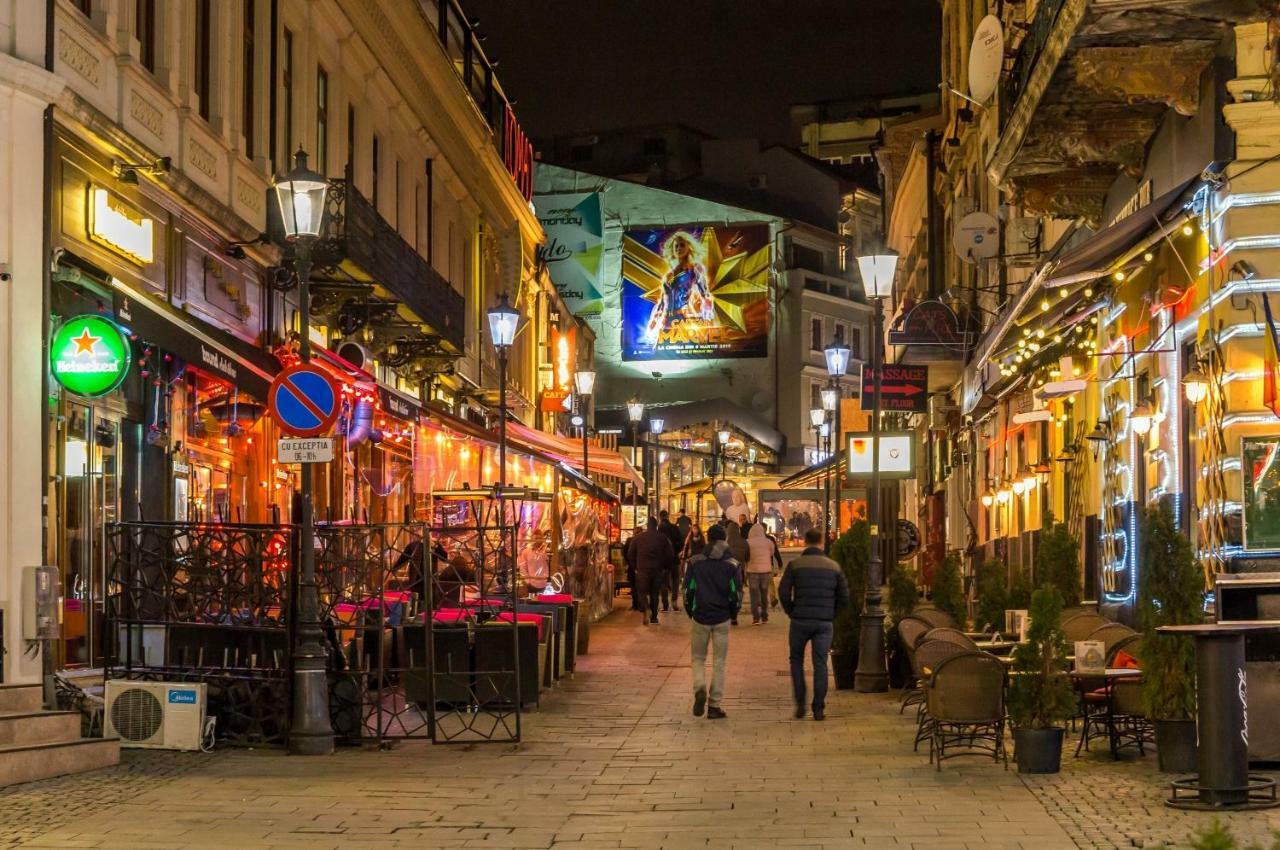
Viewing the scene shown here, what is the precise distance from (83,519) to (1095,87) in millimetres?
10108

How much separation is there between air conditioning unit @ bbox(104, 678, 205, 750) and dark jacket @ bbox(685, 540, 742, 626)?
17.2ft

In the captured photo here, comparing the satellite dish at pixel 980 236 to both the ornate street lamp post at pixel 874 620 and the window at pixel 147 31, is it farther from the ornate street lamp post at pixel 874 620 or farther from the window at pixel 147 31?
the window at pixel 147 31

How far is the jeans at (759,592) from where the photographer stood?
105 feet

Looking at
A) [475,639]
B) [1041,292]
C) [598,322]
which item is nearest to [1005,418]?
[1041,292]

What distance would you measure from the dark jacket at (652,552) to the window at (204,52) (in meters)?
14.2

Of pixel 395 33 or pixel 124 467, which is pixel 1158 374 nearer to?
pixel 124 467

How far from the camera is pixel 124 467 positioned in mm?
17156

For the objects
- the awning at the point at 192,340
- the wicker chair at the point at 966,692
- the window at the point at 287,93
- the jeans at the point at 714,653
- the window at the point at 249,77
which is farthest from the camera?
the window at the point at 287,93

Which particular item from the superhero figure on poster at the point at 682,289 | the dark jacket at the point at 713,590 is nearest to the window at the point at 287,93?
the dark jacket at the point at 713,590

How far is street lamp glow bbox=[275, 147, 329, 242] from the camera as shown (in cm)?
1435

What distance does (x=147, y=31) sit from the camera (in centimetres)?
1822

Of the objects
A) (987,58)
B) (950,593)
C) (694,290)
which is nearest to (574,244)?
(694,290)

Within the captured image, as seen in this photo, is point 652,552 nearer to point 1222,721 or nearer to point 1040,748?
point 1040,748

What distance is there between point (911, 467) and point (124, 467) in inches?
485
